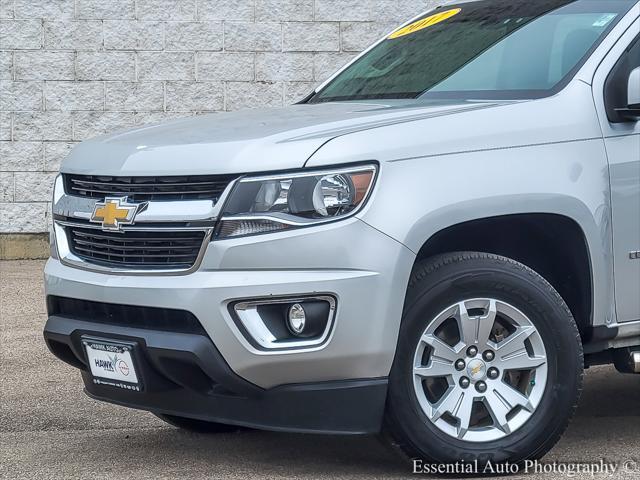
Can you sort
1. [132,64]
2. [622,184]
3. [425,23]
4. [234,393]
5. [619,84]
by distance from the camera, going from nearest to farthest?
[234,393] → [622,184] → [619,84] → [425,23] → [132,64]

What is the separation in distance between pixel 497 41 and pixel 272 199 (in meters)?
1.66

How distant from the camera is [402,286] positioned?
4441mm

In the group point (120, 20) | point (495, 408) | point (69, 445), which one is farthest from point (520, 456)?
point (120, 20)

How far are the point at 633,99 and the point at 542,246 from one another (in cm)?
67

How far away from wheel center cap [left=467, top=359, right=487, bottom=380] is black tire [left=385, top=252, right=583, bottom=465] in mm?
235

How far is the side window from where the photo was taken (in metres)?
5.03

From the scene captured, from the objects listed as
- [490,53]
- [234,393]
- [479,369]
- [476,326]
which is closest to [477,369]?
[479,369]

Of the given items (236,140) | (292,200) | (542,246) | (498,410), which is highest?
(236,140)

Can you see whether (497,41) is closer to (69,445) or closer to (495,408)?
(495,408)

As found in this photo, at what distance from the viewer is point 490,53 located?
553 centimetres

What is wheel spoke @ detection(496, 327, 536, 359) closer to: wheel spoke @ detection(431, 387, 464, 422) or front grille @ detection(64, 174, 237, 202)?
wheel spoke @ detection(431, 387, 464, 422)

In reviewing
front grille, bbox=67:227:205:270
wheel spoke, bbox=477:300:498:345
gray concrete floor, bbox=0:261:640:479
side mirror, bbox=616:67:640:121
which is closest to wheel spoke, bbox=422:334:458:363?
wheel spoke, bbox=477:300:498:345

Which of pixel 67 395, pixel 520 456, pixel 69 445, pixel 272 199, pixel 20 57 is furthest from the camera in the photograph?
pixel 20 57

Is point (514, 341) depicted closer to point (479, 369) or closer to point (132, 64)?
point (479, 369)
